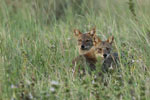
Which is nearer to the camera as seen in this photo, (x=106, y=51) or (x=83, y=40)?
(x=106, y=51)

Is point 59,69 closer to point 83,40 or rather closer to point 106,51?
point 106,51

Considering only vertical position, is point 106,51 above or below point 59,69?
above

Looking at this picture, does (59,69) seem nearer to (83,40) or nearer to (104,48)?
(104,48)

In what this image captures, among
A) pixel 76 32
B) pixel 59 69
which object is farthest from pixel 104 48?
pixel 76 32

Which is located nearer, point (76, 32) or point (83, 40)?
point (76, 32)

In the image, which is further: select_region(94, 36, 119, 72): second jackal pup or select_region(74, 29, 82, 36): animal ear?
select_region(74, 29, 82, 36): animal ear

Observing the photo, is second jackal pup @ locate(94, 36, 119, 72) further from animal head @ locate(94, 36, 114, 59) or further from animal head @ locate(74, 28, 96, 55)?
animal head @ locate(74, 28, 96, 55)

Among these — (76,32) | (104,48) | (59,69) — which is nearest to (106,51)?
(104,48)

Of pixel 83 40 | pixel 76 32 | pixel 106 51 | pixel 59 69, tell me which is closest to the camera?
pixel 59 69

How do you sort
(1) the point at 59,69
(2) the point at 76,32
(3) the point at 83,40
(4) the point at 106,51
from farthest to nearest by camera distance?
(3) the point at 83,40, (2) the point at 76,32, (4) the point at 106,51, (1) the point at 59,69

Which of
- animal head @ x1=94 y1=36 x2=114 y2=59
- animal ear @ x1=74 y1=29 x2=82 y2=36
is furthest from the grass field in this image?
animal head @ x1=94 y1=36 x2=114 y2=59

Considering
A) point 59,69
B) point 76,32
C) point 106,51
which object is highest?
point 76,32

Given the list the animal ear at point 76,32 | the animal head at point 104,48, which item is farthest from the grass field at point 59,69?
the animal head at point 104,48

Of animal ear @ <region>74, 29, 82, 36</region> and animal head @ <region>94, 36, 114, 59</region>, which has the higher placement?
animal ear @ <region>74, 29, 82, 36</region>
